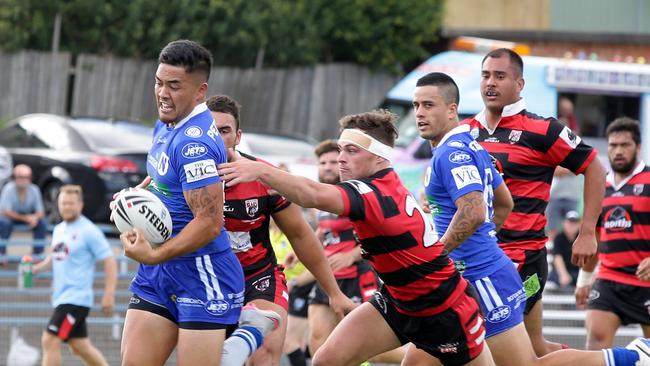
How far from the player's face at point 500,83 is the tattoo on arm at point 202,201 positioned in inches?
106

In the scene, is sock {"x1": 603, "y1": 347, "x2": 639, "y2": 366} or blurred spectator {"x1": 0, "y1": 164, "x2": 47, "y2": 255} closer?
sock {"x1": 603, "y1": 347, "x2": 639, "y2": 366}

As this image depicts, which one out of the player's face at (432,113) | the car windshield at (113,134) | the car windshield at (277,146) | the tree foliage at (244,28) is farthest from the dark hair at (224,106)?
the tree foliage at (244,28)

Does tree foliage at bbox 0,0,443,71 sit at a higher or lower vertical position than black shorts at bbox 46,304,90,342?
higher

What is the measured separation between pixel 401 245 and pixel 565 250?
9.78 metres

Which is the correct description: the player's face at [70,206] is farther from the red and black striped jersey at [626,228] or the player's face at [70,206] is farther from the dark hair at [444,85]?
the dark hair at [444,85]

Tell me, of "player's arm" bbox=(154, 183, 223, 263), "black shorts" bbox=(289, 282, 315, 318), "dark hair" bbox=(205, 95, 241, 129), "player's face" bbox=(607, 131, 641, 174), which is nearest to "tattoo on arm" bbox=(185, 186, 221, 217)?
"player's arm" bbox=(154, 183, 223, 263)

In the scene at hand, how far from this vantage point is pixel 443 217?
8.29 metres

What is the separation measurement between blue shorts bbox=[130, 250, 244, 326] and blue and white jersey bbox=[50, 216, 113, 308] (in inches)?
225

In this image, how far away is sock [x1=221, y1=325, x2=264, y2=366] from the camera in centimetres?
748

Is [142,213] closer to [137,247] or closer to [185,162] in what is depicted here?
[137,247]

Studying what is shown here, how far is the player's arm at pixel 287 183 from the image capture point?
21.7ft

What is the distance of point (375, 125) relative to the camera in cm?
748

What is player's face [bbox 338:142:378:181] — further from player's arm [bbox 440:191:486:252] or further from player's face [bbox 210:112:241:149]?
player's face [bbox 210:112:241:149]

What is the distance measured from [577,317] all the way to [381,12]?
13.6 metres
